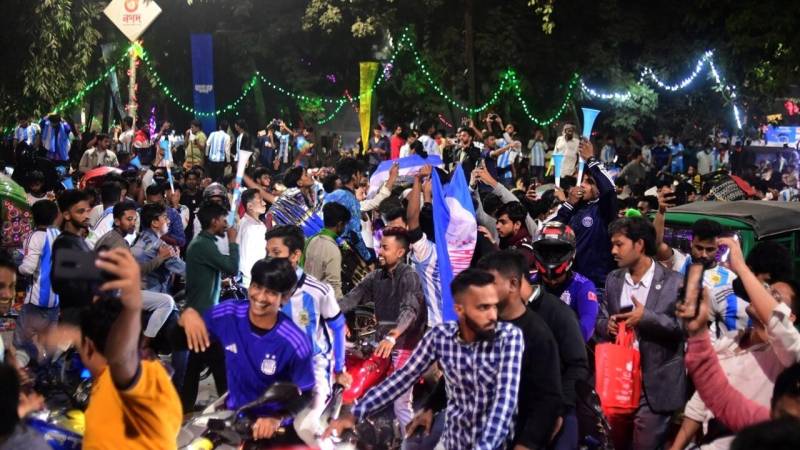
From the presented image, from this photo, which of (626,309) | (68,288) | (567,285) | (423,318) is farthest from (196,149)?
(626,309)

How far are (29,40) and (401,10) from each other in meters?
12.4

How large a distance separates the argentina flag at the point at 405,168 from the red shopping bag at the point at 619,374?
372cm

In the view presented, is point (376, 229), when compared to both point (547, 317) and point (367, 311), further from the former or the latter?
point (547, 317)

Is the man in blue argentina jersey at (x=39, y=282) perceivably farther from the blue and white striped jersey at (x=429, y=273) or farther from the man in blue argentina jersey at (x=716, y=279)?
the man in blue argentina jersey at (x=716, y=279)

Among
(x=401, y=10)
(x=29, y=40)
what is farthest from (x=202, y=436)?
(x=401, y=10)

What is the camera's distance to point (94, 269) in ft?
13.0

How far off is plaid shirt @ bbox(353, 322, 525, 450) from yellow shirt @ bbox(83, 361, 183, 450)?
1.37 meters

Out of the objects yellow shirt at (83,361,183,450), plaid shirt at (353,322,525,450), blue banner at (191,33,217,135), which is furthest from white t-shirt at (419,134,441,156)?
yellow shirt at (83,361,183,450)

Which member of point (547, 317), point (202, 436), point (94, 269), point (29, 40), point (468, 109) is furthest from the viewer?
point (468, 109)

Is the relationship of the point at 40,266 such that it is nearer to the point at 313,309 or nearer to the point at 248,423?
the point at 313,309

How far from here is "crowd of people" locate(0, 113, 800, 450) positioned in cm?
456

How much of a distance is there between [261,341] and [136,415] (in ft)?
5.48

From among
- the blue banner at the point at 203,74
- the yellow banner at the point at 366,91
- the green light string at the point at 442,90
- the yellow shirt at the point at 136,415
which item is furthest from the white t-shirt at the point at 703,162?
the yellow shirt at the point at 136,415

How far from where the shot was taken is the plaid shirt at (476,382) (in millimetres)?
5281
